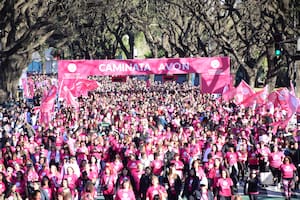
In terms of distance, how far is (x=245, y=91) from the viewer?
27.4 m

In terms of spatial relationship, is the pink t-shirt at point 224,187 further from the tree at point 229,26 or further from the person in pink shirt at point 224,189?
the tree at point 229,26

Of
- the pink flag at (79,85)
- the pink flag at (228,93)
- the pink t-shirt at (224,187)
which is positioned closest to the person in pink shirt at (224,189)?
the pink t-shirt at (224,187)

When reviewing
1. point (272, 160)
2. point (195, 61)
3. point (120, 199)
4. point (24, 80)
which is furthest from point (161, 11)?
A: point (120, 199)

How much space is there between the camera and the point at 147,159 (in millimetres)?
15578

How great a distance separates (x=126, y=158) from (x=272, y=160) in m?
3.27

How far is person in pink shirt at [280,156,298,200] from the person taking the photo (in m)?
15.1

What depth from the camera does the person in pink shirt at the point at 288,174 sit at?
15.1 meters

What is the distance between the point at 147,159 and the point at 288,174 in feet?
9.64

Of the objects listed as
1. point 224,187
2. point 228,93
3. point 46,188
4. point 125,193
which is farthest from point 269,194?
point 228,93

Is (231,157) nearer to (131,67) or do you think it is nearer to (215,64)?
(215,64)

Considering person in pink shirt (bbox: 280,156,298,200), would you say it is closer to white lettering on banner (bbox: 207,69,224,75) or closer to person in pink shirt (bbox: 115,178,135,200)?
person in pink shirt (bbox: 115,178,135,200)

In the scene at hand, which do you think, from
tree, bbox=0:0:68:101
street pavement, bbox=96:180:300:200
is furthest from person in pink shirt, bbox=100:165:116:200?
tree, bbox=0:0:68:101

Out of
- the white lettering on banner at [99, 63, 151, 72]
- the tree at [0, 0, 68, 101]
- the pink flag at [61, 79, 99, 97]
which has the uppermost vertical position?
the tree at [0, 0, 68, 101]

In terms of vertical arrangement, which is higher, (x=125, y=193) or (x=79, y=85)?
(x=79, y=85)
